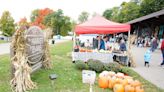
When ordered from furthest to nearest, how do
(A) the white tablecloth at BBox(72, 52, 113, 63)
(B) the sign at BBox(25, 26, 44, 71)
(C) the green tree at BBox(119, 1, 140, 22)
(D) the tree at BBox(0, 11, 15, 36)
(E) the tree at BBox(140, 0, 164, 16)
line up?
1. (C) the green tree at BBox(119, 1, 140, 22)
2. (D) the tree at BBox(0, 11, 15, 36)
3. (E) the tree at BBox(140, 0, 164, 16)
4. (A) the white tablecloth at BBox(72, 52, 113, 63)
5. (B) the sign at BBox(25, 26, 44, 71)

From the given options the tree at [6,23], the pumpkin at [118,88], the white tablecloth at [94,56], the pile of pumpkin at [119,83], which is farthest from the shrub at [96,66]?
the tree at [6,23]

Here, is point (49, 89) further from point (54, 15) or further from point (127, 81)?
point (54, 15)

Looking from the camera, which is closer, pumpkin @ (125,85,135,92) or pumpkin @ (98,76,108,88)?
pumpkin @ (125,85,135,92)

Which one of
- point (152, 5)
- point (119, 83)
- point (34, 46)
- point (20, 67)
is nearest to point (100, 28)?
point (34, 46)

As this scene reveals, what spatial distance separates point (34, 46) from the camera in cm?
1138

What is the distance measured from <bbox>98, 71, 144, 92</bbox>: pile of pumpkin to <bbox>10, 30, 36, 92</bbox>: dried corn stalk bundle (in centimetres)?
204

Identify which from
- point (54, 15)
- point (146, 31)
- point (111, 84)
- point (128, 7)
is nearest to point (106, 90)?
point (111, 84)

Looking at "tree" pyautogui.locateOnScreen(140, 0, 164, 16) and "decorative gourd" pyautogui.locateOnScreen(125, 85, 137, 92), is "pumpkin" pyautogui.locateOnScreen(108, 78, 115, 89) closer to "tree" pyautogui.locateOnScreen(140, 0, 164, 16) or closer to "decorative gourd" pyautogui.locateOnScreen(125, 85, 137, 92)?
"decorative gourd" pyautogui.locateOnScreen(125, 85, 137, 92)

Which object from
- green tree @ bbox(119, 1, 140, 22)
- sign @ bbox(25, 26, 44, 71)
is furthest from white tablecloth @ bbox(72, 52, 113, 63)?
green tree @ bbox(119, 1, 140, 22)

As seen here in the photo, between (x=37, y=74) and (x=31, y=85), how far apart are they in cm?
255

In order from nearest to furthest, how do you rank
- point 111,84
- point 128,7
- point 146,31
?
point 111,84, point 146,31, point 128,7

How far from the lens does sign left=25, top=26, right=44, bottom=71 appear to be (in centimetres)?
1045

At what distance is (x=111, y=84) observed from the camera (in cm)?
948

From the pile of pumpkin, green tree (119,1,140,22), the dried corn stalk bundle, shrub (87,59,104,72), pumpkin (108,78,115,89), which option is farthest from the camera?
green tree (119,1,140,22)
